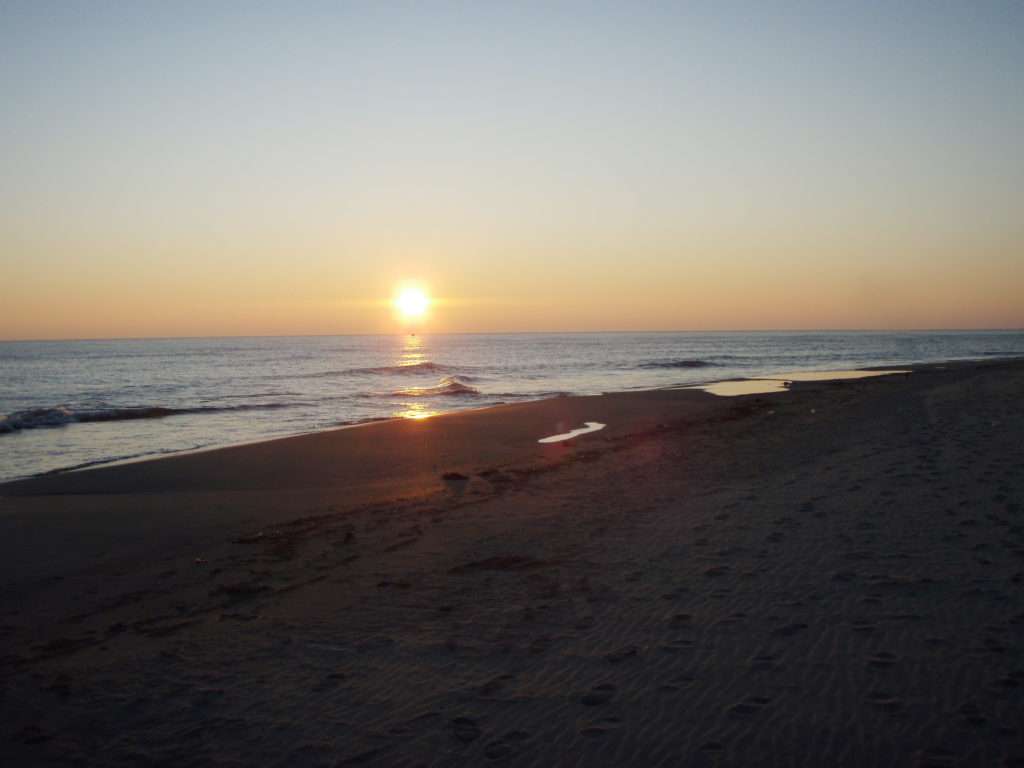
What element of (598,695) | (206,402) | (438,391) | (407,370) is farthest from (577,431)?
(407,370)

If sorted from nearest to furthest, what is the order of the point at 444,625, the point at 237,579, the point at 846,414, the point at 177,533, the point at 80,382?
the point at 444,625, the point at 237,579, the point at 177,533, the point at 846,414, the point at 80,382

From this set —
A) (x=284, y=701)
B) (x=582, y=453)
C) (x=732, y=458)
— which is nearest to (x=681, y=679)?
(x=284, y=701)

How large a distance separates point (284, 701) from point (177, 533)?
545cm

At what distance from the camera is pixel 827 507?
28.6 ft

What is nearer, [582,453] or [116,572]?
[116,572]

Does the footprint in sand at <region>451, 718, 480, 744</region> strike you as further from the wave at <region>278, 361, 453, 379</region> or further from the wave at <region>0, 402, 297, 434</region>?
the wave at <region>278, 361, 453, 379</region>

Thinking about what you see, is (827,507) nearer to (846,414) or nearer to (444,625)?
(444,625)

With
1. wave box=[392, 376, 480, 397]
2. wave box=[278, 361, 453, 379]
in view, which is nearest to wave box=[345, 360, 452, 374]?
wave box=[278, 361, 453, 379]

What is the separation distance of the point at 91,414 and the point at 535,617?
78.7ft

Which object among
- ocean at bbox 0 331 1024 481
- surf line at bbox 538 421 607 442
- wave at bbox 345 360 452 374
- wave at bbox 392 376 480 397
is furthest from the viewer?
wave at bbox 345 360 452 374

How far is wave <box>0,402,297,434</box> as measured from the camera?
2261cm

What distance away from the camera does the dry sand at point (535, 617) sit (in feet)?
14.0

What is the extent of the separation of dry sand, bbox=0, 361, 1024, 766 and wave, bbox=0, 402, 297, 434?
13077mm

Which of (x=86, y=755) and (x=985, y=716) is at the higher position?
(x=985, y=716)
